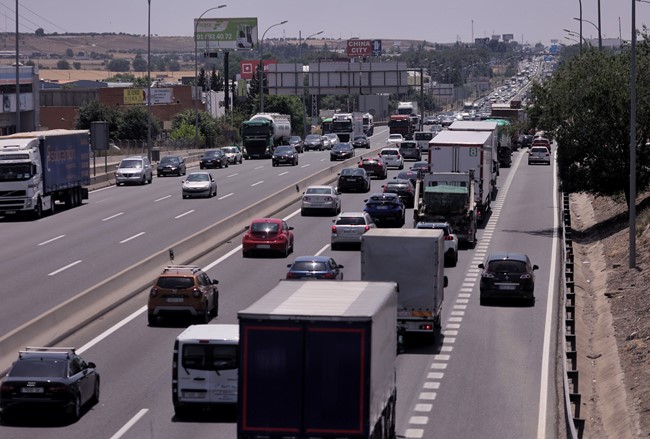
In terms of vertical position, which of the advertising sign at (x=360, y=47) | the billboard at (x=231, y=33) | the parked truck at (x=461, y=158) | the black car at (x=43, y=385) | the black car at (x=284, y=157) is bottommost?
the black car at (x=43, y=385)

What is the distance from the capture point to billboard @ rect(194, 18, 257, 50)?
196625 millimetres

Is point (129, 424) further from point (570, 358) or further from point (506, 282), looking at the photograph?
point (506, 282)

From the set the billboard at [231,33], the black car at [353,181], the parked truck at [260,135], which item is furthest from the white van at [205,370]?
the billboard at [231,33]

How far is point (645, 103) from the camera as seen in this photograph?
175 feet

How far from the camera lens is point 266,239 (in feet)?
155

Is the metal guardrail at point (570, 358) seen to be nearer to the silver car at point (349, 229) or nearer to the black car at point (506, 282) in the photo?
the black car at point (506, 282)

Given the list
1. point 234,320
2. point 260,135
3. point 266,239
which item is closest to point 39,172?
point 266,239

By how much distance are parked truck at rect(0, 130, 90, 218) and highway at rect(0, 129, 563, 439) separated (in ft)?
3.45

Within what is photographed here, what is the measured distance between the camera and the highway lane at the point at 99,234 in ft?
130

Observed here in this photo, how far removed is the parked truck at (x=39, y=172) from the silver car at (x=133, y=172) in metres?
12.0

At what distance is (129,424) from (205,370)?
5.67ft

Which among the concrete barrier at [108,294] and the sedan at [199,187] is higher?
the sedan at [199,187]

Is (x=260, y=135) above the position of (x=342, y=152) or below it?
above

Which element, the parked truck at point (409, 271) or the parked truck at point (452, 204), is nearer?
the parked truck at point (409, 271)
